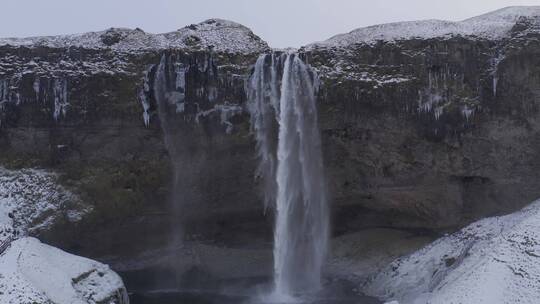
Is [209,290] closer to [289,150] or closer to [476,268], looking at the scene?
[289,150]

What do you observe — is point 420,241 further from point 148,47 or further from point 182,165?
point 148,47

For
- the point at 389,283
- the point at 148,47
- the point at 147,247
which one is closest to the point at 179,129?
the point at 148,47

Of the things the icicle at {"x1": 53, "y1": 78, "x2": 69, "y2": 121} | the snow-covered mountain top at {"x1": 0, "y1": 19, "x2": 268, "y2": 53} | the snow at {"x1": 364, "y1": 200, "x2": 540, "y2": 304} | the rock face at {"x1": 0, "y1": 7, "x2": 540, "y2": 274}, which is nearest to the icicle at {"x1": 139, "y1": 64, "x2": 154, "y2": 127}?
the rock face at {"x1": 0, "y1": 7, "x2": 540, "y2": 274}

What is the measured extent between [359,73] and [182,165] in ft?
31.0

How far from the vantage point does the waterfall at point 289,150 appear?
28891 mm

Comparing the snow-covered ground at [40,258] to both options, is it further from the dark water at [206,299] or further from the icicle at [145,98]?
the icicle at [145,98]

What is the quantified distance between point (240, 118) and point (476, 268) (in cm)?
1264

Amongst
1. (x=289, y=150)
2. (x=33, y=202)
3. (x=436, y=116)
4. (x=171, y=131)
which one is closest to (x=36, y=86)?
(x=33, y=202)

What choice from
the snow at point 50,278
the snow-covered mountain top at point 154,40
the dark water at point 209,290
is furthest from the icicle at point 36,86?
the dark water at point 209,290

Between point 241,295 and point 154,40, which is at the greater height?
point 154,40

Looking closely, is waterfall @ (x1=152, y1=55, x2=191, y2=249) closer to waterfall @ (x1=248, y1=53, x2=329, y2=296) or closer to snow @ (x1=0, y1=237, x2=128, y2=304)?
waterfall @ (x1=248, y1=53, x2=329, y2=296)

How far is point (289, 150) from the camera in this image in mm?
29188

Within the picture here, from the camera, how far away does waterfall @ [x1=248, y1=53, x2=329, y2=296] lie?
2889 cm

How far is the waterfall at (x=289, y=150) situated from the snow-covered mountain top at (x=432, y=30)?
8.90 ft
